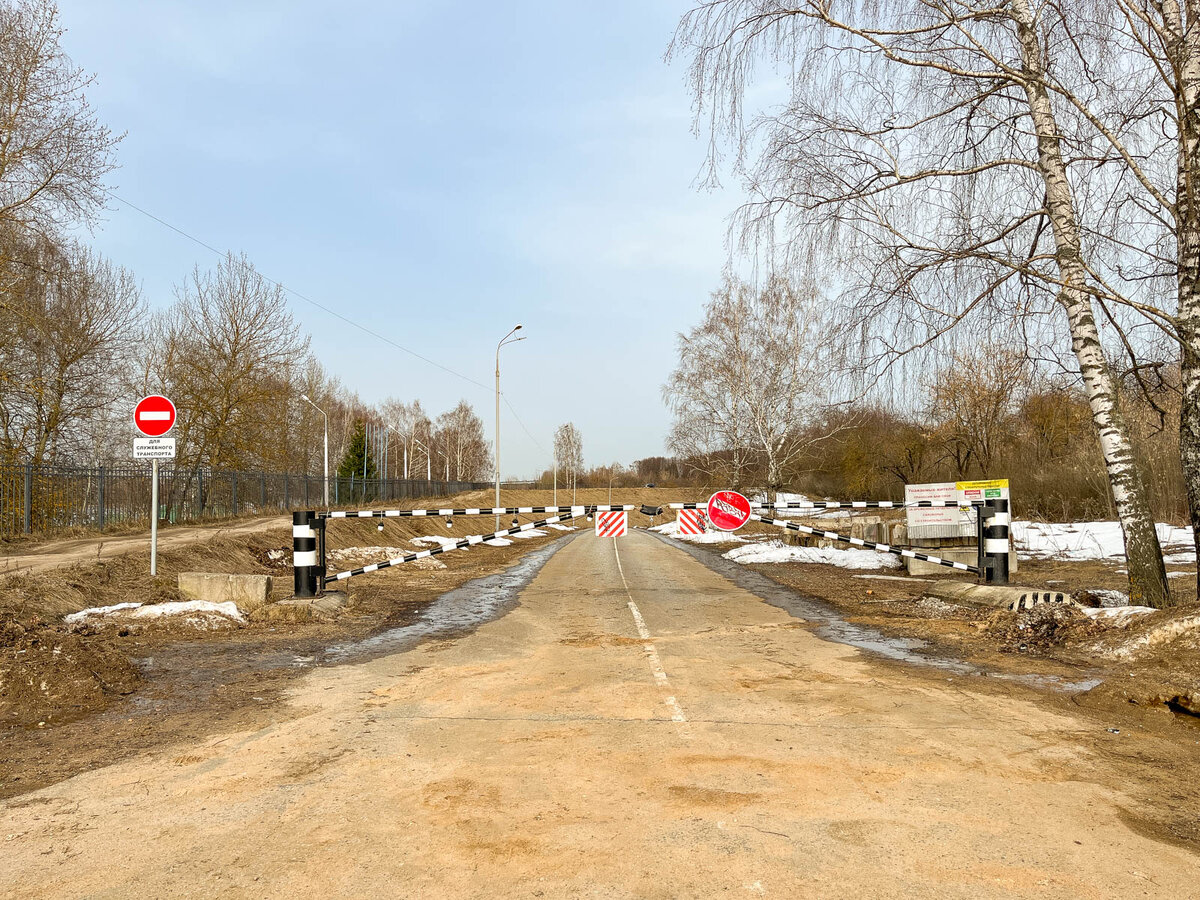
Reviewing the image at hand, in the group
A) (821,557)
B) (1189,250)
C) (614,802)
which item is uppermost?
(1189,250)

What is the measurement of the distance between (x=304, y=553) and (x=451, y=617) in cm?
226

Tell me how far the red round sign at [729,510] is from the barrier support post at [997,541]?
12.9 ft

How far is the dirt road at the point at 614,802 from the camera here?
3148 mm

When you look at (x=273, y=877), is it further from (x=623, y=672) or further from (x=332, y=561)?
(x=332, y=561)

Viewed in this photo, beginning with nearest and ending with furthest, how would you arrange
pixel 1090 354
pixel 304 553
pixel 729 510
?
1. pixel 1090 354
2. pixel 304 553
3. pixel 729 510

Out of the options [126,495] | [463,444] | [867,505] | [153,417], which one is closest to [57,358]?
[126,495]

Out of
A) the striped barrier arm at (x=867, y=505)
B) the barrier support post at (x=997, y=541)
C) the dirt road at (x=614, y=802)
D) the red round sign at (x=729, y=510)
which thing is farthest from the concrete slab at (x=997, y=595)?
the red round sign at (x=729, y=510)

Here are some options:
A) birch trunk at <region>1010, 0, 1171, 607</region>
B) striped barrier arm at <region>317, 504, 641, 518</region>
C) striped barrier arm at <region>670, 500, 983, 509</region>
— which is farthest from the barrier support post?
striped barrier arm at <region>317, 504, 641, 518</region>

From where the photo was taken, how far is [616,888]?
304 cm

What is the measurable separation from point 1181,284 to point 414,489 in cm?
6004

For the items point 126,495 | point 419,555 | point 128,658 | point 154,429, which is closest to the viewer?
point 128,658

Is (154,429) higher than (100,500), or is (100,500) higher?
(154,429)

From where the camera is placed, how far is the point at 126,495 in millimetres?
24594

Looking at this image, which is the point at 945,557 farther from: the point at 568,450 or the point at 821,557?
the point at 568,450
